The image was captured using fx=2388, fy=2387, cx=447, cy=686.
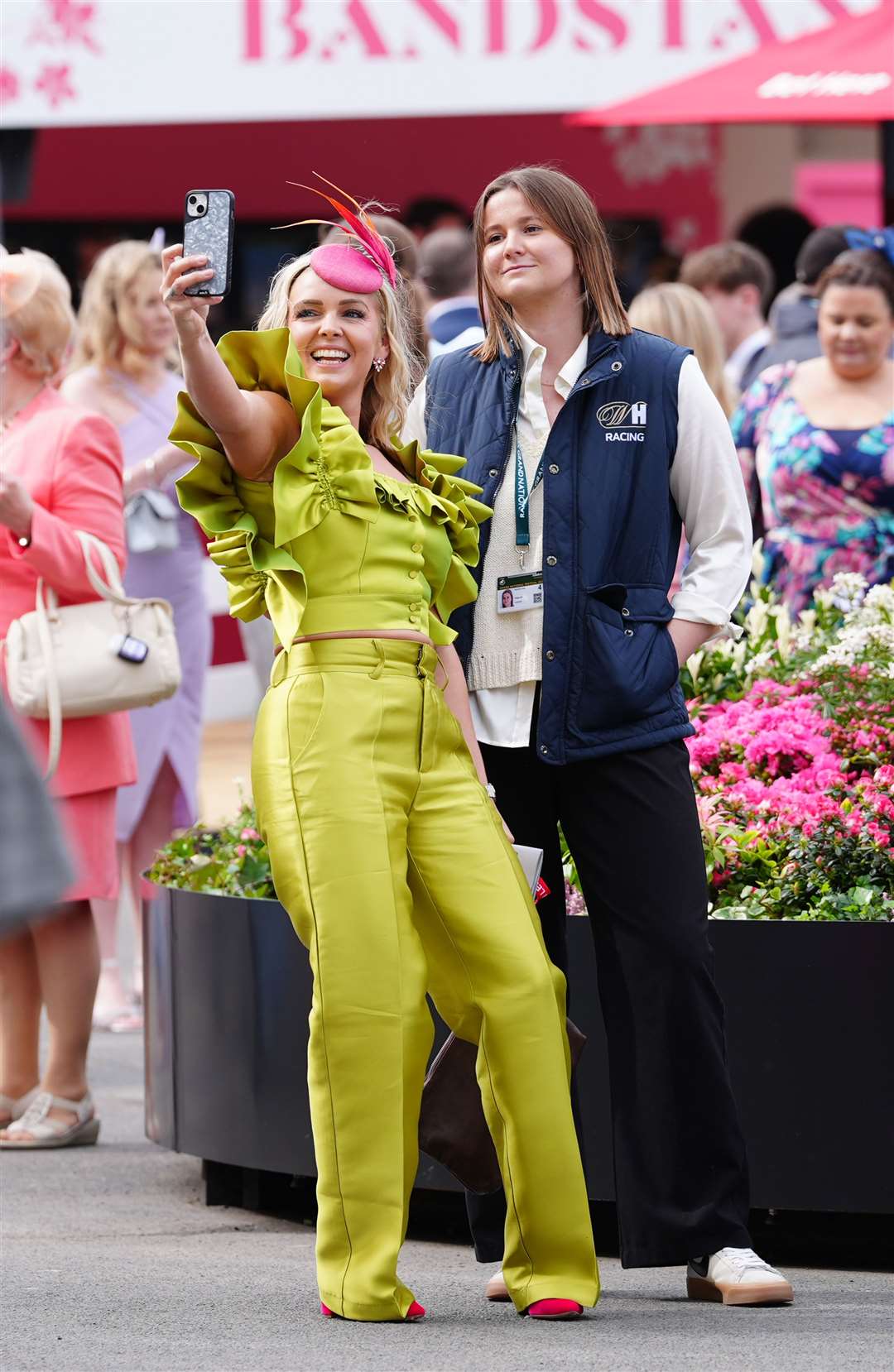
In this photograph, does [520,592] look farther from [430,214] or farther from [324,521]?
[430,214]

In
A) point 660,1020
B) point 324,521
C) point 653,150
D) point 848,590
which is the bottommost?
point 660,1020

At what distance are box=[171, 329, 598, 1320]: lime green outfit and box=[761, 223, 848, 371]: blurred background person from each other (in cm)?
385

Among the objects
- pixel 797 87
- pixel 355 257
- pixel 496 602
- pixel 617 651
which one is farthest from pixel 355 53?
pixel 617 651

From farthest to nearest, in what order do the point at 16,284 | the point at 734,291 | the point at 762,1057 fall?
the point at 734,291 < the point at 16,284 < the point at 762,1057

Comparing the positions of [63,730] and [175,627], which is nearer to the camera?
[63,730]

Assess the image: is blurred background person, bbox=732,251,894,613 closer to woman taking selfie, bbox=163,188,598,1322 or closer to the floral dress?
the floral dress

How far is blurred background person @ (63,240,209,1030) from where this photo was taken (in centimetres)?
732

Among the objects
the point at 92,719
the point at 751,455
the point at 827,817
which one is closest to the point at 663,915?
the point at 827,817

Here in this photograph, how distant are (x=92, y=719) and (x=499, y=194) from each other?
211 centimetres

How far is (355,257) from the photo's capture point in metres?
4.18

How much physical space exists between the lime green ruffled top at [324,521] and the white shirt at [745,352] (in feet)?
16.6

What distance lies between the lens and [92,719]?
5934mm

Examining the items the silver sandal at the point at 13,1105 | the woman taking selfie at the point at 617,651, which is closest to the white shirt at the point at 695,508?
the woman taking selfie at the point at 617,651

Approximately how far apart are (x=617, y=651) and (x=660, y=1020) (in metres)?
0.65
